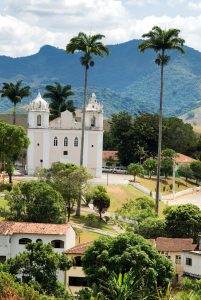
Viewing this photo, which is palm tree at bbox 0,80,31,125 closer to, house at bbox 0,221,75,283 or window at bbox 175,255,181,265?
house at bbox 0,221,75,283

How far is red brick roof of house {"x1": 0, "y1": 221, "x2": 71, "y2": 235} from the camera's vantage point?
160 feet

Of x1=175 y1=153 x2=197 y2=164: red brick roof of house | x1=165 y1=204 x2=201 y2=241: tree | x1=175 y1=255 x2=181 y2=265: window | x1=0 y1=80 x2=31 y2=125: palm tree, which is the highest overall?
x1=0 y1=80 x2=31 y2=125: palm tree

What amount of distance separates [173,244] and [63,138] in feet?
131

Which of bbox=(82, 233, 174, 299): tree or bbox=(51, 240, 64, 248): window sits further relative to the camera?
bbox=(51, 240, 64, 248): window

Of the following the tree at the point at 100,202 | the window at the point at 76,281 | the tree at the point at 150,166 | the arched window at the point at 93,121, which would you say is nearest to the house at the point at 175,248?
the window at the point at 76,281

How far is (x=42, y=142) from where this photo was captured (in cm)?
8762

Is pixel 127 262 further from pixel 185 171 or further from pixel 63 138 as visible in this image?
pixel 185 171

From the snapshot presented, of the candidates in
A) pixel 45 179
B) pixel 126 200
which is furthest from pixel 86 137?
pixel 45 179

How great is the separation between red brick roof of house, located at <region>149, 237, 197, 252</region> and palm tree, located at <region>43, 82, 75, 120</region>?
5089cm

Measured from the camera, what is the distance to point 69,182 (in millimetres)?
62875

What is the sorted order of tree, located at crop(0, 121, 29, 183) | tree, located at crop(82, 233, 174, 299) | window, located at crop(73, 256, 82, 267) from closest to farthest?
1. tree, located at crop(82, 233, 174, 299)
2. window, located at crop(73, 256, 82, 267)
3. tree, located at crop(0, 121, 29, 183)

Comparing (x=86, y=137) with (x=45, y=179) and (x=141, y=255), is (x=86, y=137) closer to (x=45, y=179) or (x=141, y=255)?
(x=45, y=179)

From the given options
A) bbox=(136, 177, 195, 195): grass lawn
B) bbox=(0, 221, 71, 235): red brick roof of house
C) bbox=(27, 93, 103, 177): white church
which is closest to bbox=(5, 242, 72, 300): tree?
bbox=(0, 221, 71, 235): red brick roof of house

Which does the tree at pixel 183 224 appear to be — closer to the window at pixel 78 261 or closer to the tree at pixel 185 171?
the window at pixel 78 261
